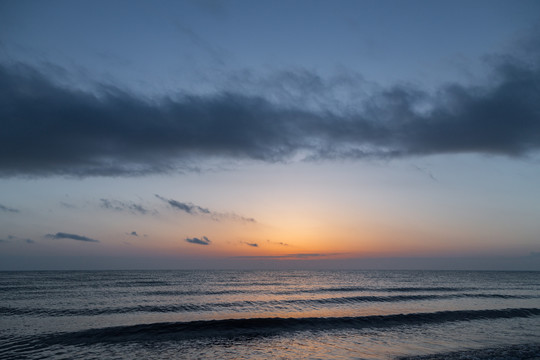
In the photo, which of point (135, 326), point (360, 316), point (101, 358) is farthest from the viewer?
point (360, 316)

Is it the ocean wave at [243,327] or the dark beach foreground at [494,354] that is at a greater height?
the dark beach foreground at [494,354]

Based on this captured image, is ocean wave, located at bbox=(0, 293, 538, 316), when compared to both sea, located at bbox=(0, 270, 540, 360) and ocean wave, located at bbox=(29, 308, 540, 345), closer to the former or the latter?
sea, located at bbox=(0, 270, 540, 360)

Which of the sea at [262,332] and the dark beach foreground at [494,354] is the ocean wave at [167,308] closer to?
the sea at [262,332]

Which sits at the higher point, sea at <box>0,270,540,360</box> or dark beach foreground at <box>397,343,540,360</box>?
dark beach foreground at <box>397,343,540,360</box>

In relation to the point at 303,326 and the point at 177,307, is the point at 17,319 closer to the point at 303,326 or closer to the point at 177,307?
the point at 177,307

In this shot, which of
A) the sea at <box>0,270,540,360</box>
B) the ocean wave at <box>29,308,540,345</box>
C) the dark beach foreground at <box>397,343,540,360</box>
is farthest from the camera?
the ocean wave at <box>29,308,540,345</box>

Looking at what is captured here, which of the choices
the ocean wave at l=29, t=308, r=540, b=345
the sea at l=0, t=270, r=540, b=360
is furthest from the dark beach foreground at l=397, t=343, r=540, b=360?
the ocean wave at l=29, t=308, r=540, b=345

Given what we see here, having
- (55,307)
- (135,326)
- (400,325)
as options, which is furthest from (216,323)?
(55,307)

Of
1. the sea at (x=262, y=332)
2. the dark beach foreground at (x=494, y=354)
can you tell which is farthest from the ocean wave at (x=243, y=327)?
the dark beach foreground at (x=494, y=354)

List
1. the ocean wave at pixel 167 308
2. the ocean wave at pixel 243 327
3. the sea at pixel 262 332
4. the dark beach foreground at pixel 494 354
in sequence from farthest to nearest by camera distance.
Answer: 1. the ocean wave at pixel 167 308
2. the ocean wave at pixel 243 327
3. the sea at pixel 262 332
4. the dark beach foreground at pixel 494 354

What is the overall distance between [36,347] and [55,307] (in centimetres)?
1909

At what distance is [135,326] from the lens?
26234mm

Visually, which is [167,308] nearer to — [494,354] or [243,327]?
[243,327]

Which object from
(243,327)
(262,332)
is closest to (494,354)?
(262,332)
